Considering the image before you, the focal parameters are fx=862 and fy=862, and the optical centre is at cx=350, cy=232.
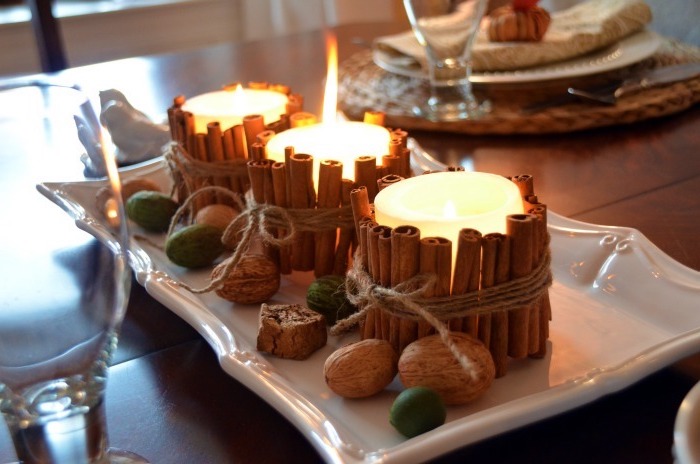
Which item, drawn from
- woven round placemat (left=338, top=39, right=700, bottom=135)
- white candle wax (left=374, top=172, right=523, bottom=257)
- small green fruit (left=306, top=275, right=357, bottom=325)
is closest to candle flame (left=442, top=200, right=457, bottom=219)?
white candle wax (left=374, top=172, right=523, bottom=257)

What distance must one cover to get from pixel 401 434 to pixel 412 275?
0.33 ft

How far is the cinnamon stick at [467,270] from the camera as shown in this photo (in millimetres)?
525

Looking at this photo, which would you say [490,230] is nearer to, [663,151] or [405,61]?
[663,151]

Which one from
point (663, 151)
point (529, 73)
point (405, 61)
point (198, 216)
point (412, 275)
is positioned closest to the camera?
point (412, 275)

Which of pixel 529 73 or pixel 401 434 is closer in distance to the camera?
pixel 401 434

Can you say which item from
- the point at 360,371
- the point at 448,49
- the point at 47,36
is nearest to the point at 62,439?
the point at 360,371

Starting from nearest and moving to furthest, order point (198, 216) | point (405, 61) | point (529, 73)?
1. point (198, 216)
2. point (529, 73)
3. point (405, 61)

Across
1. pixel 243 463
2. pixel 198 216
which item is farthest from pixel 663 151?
pixel 243 463

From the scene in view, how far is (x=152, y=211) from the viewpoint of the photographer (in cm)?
81

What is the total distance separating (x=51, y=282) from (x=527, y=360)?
1.01ft

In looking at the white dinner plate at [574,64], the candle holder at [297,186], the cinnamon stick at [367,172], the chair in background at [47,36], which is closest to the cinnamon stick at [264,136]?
the candle holder at [297,186]

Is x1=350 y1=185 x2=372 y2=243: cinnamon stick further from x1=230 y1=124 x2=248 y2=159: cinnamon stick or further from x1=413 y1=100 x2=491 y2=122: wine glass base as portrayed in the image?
x1=413 y1=100 x2=491 y2=122: wine glass base

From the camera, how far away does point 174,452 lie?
490mm

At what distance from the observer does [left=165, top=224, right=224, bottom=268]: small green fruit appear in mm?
727
